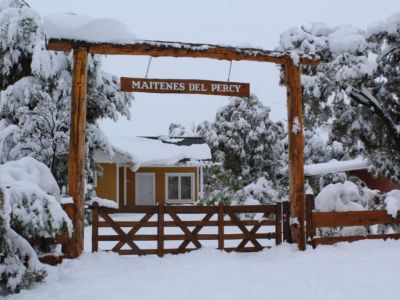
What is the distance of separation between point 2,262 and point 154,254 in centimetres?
390

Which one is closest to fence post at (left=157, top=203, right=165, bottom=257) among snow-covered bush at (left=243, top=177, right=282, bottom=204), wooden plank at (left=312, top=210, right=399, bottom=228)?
wooden plank at (left=312, top=210, right=399, bottom=228)

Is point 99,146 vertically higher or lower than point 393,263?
higher

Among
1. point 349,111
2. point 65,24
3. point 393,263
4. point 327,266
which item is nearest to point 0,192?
point 65,24

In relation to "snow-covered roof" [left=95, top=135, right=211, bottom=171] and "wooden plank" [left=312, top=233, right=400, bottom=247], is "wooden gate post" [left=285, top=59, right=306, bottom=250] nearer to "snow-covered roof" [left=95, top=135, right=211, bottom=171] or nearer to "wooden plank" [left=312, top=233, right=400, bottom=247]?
"wooden plank" [left=312, top=233, right=400, bottom=247]

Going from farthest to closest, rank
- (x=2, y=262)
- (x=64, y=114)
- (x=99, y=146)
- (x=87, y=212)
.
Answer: (x=87, y=212)
(x=99, y=146)
(x=64, y=114)
(x=2, y=262)

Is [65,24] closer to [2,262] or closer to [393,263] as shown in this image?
[2,262]

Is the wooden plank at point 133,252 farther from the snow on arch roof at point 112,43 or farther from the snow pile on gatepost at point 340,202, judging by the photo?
the snow pile on gatepost at point 340,202

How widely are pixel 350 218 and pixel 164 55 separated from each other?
17.0 ft

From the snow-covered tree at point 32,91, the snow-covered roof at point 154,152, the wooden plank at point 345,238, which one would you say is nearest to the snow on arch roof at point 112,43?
the wooden plank at point 345,238

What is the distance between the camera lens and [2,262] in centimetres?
717

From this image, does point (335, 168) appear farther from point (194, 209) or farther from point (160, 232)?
point (160, 232)

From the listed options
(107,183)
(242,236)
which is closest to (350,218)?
(242,236)

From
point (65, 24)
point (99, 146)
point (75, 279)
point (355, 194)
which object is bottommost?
point (75, 279)

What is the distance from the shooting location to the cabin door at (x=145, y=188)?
30062 millimetres
